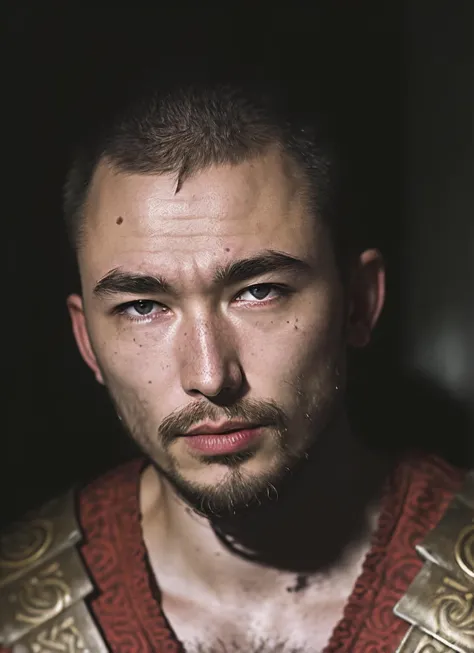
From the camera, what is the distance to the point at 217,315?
1021mm

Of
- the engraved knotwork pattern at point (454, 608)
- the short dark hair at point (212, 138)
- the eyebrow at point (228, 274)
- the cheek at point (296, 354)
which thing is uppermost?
the short dark hair at point (212, 138)

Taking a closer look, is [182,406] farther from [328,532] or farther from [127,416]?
[328,532]

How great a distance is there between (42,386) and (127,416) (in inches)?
9.3

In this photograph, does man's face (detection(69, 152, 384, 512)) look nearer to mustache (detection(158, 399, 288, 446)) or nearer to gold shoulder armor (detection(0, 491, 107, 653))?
mustache (detection(158, 399, 288, 446))

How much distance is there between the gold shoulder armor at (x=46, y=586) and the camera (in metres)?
1.15

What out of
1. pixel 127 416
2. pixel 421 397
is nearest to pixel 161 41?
pixel 127 416

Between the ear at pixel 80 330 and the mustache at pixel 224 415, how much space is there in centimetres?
16

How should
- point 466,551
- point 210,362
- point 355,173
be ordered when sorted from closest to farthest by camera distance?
point 210,362 → point 466,551 → point 355,173

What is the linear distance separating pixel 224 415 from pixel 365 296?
26cm

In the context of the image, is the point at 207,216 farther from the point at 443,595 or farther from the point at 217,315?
the point at 443,595

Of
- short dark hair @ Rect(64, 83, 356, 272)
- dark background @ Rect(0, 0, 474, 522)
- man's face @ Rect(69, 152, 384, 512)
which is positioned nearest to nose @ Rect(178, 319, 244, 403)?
man's face @ Rect(69, 152, 384, 512)

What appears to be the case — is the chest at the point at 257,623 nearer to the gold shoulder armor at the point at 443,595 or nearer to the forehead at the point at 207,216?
the gold shoulder armor at the point at 443,595

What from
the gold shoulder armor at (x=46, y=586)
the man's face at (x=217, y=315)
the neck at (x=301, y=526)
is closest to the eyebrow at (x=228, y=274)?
the man's face at (x=217, y=315)

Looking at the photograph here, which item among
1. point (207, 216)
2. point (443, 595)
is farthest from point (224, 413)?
point (443, 595)
